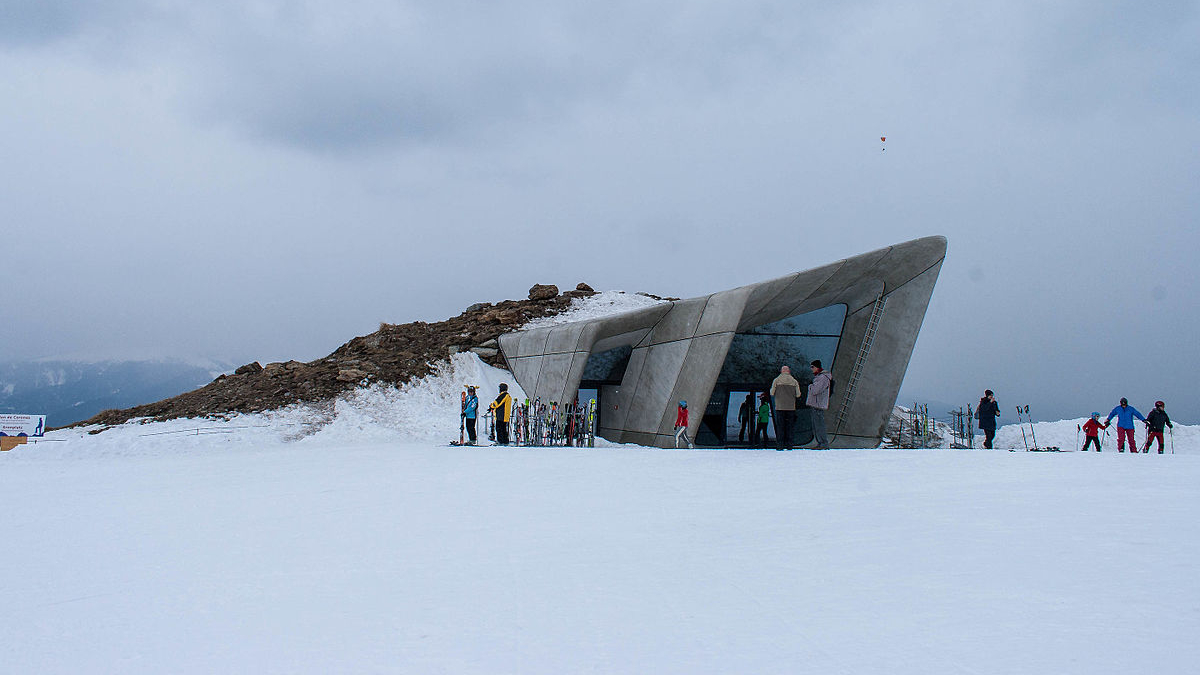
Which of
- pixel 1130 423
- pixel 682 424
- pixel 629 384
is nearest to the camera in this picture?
pixel 1130 423

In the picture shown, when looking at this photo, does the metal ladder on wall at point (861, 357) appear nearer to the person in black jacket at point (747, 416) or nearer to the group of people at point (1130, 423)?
the person in black jacket at point (747, 416)

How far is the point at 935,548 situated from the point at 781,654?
2271 mm

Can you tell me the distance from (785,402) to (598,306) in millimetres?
17925

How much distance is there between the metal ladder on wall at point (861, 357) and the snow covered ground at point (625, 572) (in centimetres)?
749

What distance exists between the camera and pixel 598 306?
97.5ft

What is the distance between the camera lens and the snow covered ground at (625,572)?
3561 millimetres

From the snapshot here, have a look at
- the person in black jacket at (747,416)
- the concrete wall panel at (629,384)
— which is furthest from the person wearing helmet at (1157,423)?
the concrete wall panel at (629,384)

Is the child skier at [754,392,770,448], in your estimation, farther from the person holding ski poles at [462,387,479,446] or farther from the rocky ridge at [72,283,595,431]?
the rocky ridge at [72,283,595,431]

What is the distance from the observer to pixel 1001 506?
6613 millimetres

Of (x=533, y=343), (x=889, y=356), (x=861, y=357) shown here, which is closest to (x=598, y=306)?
(x=533, y=343)

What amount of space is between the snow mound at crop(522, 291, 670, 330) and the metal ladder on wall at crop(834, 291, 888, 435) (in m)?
10.9

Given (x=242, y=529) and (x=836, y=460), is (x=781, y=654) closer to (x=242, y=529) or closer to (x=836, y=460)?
(x=242, y=529)

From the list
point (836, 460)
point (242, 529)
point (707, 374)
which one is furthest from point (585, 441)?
point (242, 529)

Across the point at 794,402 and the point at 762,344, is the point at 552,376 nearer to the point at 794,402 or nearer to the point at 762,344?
the point at 762,344
